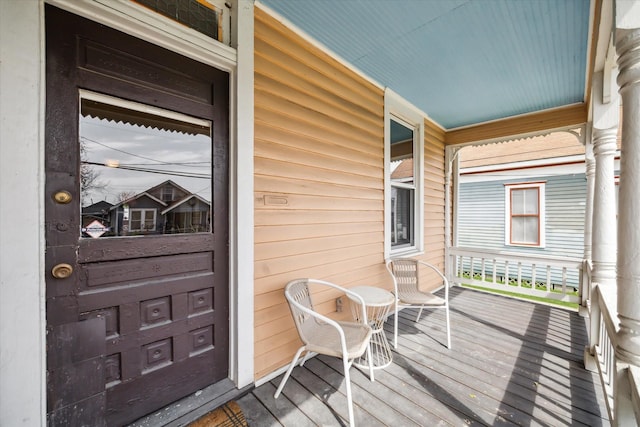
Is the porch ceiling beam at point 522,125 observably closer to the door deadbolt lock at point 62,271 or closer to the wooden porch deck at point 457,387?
the wooden porch deck at point 457,387

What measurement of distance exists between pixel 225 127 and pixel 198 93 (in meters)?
0.27

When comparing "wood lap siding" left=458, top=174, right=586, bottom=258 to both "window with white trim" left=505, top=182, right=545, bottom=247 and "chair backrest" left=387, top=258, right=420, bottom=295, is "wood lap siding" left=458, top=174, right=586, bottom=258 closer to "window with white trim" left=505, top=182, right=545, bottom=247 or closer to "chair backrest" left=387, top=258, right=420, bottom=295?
"window with white trim" left=505, top=182, right=545, bottom=247

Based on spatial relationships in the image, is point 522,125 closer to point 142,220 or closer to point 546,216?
point 546,216

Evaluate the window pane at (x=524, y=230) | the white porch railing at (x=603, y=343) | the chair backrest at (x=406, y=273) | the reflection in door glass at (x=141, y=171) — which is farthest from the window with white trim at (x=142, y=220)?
the window pane at (x=524, y=230)

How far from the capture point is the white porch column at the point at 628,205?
109 centimetres

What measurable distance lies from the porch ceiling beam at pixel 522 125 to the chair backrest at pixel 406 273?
2.96 m

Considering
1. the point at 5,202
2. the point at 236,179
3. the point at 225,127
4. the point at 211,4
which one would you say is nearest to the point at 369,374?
the point at 236,179

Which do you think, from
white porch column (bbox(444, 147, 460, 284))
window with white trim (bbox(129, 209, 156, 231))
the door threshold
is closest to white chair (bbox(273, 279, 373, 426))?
the door threshold

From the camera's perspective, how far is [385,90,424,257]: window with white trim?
11.1 feet

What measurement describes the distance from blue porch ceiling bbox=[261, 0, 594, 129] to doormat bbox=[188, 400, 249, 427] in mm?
2907

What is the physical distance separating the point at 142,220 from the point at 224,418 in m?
1.35

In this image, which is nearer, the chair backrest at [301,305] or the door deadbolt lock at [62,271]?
the door deadbolt lock at [62,271]

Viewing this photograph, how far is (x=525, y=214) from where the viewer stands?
6414 mm

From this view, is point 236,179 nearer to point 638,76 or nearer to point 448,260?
point 638,76
